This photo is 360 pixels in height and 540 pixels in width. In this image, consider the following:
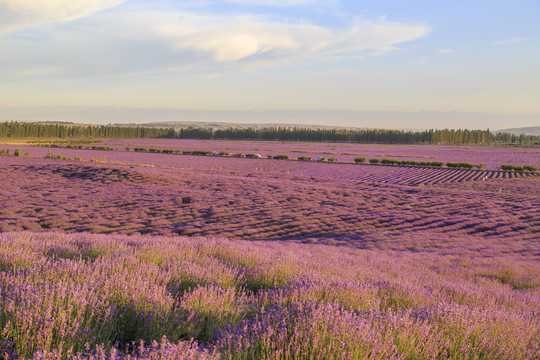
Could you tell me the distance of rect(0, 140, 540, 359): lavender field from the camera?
8.84 ft

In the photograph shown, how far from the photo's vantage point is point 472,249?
12.4 m

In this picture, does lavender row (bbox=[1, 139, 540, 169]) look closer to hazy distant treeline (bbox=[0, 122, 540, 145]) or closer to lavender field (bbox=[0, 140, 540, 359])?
lavender field (bbox=[0, 140, 540, 359])

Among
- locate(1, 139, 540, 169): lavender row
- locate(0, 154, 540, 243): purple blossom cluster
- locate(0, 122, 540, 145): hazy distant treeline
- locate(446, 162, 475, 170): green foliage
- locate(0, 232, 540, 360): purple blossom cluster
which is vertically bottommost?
locate(0, 154, 540, 243): purple blossom cluster

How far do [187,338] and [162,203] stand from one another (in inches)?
697

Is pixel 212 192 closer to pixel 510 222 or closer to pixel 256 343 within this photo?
pixel 510 222

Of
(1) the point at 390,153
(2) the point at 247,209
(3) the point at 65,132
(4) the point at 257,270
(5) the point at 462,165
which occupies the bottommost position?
(2) the point at 247,209

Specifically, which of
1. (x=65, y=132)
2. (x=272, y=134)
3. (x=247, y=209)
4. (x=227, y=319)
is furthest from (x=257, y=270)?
(x=65, y=132)

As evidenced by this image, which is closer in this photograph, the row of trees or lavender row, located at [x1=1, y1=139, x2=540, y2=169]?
lavender row, located at [x1=1, y1=139, x2=540, y2=169]

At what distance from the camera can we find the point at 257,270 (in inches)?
213

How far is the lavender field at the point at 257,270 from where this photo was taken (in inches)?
106

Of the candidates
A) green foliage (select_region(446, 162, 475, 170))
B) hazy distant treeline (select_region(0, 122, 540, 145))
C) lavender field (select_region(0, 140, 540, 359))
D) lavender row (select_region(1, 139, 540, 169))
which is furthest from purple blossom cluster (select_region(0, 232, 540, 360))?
hazy distant treeline (select_region(0, 122, 540, 145))

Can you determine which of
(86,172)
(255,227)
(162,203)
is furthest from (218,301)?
(86,172)

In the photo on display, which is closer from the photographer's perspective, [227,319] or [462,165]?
[227,319]

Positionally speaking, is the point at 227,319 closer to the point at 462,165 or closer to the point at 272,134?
the point at 462,165
